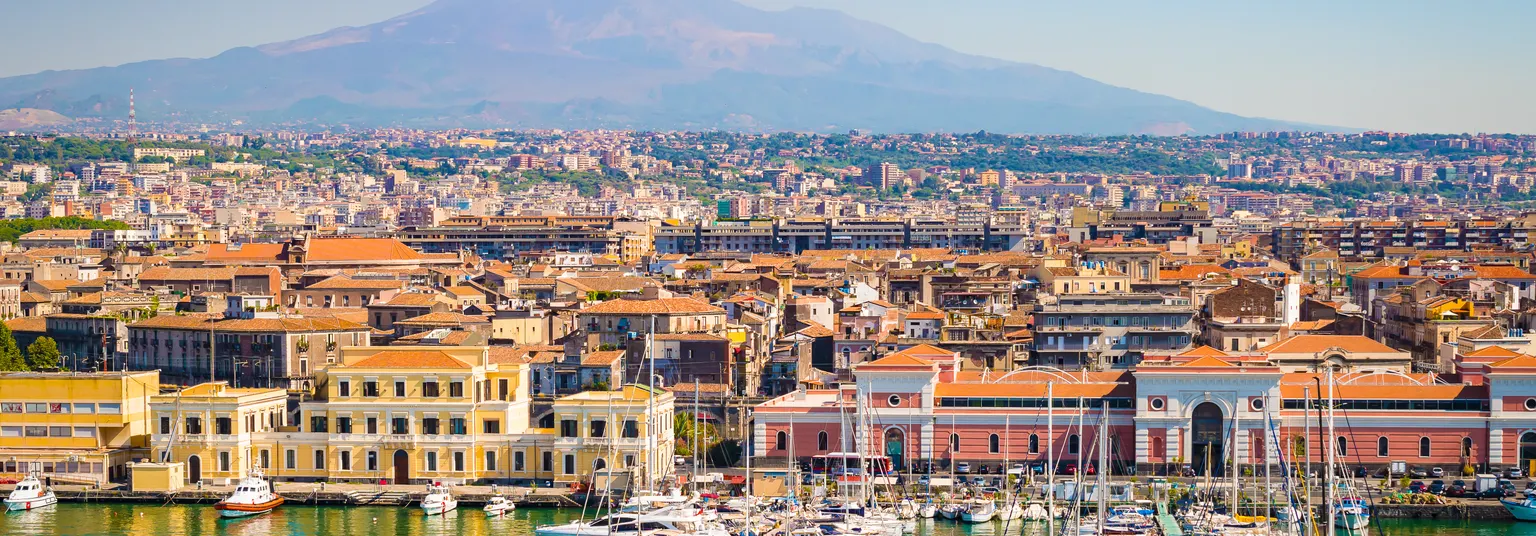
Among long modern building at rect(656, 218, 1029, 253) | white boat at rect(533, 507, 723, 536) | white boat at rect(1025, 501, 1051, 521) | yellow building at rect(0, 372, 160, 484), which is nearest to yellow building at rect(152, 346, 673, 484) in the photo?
yellow building at rect(0, 372, 160, 484)

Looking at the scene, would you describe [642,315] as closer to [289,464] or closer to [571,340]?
[571,340]

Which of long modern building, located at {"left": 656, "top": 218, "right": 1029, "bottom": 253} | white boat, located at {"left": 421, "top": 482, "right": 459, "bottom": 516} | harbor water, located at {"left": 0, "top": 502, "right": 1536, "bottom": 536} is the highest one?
long modern building, located at {"left": 656, "top": 218, "right": 1029, "bottom": 253}

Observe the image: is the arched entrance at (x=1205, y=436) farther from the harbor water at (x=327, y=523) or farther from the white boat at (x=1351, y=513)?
the harbor water at (x=327, y=523)

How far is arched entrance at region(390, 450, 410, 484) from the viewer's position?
34.2m

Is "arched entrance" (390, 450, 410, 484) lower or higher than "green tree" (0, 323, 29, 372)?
lower

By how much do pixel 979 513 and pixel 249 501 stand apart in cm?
1021

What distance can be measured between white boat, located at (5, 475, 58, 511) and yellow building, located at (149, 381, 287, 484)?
1708 mm

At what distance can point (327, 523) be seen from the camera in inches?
1250

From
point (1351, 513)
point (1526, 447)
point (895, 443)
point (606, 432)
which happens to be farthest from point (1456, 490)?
point (606, 432)

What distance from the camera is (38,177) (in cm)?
18062

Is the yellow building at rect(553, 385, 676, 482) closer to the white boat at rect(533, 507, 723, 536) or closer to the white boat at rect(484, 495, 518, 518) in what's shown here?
the white boat at rect(484, 495, 518, 518)

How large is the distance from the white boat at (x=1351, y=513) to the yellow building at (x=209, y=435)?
15.5 meters

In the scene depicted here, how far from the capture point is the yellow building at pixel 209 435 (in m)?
34.3

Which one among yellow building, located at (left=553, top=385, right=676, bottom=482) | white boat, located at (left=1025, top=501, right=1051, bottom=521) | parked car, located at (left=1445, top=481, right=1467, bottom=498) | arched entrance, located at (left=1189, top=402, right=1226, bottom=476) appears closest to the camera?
white boat, located at (left=1025, top=501, right=1051, bottom=521)
